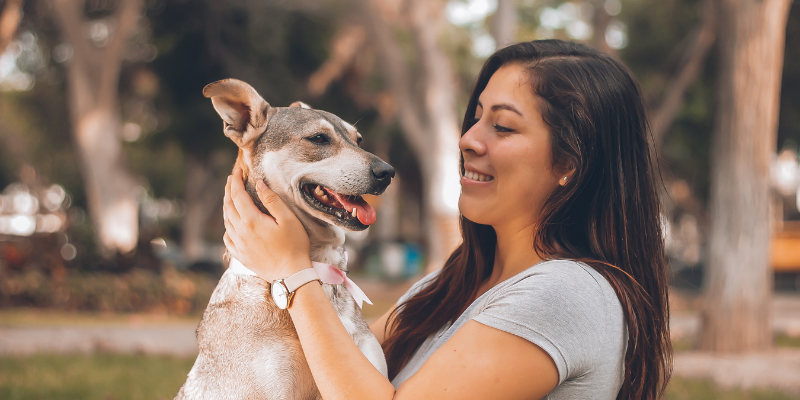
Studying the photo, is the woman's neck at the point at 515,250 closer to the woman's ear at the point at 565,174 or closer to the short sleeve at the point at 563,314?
the woman's ear at the point at 565,174

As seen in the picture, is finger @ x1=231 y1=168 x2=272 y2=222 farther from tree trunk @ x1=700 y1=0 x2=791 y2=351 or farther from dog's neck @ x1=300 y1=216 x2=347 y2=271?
tree trunk @ x1=700 y1=0 x2=791 y2=351

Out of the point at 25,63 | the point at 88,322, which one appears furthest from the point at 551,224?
the point at 25,63

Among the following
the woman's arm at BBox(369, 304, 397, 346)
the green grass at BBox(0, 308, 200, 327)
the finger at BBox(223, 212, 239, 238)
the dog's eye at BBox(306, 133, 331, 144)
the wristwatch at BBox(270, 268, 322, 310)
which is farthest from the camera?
the green grass at BBox(0, 308, 200, 327)

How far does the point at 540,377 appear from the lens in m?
1.81

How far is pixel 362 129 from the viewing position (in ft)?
66.1

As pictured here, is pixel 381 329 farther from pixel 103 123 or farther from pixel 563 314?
pixel 103 123

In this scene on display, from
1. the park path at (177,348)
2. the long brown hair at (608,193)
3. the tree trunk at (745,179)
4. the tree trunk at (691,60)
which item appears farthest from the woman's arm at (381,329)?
the tree trunk at (691,60)

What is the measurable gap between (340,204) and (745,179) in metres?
6.68

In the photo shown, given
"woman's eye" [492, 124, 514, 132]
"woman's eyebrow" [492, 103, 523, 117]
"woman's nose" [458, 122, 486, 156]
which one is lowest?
"woman's nose" [458, 122, 486, 156]

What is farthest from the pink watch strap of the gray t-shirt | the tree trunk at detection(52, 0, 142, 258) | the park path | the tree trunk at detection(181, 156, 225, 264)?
the tree trunk at detection(181, 156, 225, 264)

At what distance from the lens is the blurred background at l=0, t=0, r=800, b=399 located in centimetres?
730

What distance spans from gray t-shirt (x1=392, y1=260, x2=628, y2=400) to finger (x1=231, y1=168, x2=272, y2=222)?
2.88 feet

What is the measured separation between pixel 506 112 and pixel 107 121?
1224 cm

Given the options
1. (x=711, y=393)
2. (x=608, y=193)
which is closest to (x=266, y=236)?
(x=608, y=193)
